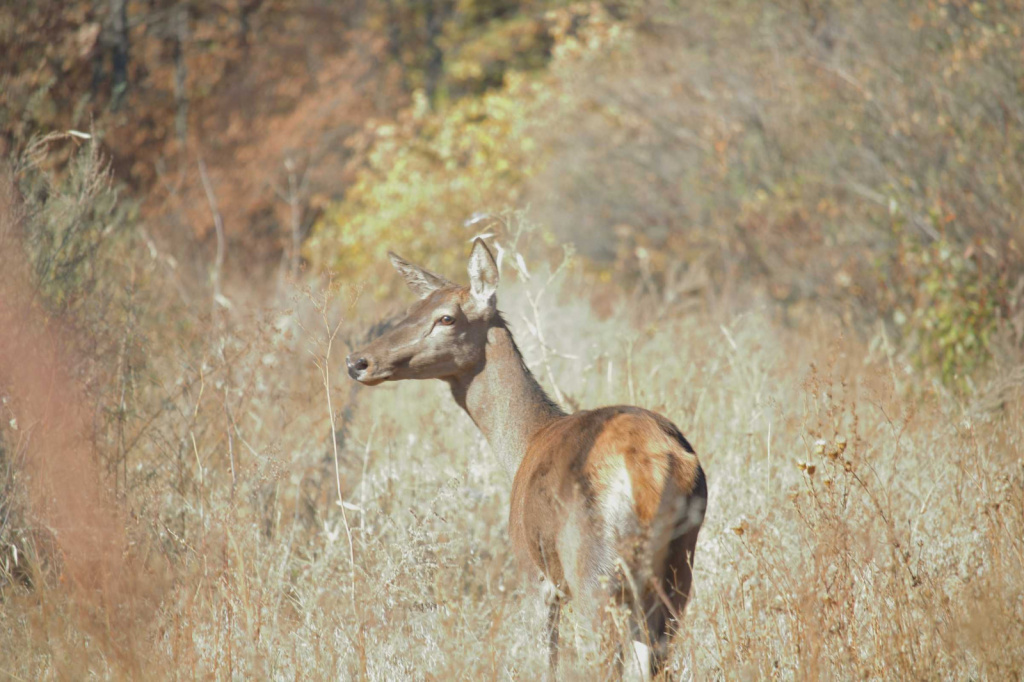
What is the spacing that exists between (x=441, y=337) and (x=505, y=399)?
45cm

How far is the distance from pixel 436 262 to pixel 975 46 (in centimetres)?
808

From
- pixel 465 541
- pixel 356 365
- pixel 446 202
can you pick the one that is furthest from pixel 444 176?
pixel 356 365

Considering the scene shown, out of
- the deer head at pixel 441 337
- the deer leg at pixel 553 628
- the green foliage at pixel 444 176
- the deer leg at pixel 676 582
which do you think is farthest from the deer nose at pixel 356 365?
the green foliage at pixel 444 176

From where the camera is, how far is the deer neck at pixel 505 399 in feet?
16.1

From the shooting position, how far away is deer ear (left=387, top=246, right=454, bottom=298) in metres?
5.37

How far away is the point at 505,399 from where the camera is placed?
496cm

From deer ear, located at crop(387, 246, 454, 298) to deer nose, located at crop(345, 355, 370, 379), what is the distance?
609mm

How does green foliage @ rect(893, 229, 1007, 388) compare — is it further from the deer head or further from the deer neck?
the deer head

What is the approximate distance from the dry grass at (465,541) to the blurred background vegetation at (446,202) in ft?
0.31

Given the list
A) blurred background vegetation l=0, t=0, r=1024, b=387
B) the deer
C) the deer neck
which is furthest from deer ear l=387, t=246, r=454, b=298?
blurred background vegetation l=0, t=0, r=1024, b=387

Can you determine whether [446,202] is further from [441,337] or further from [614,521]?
[614,521]

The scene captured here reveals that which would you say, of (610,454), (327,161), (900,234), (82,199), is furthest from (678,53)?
(610,454)

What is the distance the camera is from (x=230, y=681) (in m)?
3.75

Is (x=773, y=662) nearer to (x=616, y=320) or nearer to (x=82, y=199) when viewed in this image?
(x=82, y=199)
